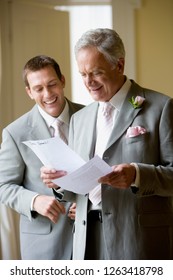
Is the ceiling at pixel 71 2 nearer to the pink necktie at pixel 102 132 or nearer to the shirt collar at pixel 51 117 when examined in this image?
the shirt collar at pixel 51 117

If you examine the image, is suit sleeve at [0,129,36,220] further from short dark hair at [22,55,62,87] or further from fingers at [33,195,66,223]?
short dark hair at [22,55,62,87]

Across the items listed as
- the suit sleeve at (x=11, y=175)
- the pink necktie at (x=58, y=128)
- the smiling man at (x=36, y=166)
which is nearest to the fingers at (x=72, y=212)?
the smiling man at (x=36, y=166)

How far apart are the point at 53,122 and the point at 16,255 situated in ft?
1.56

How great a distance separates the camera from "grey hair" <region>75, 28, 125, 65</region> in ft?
3.32

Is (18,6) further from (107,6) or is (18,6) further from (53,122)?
(53,122)

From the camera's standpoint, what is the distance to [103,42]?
1.01 m

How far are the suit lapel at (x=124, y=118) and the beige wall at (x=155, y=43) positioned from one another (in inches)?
13.9

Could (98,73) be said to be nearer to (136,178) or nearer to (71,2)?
(136,178)

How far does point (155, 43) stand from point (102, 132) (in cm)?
50

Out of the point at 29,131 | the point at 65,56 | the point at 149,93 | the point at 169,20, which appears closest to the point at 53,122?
the point at 29,131

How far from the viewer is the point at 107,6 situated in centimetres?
145

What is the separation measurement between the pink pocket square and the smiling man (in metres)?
0.36

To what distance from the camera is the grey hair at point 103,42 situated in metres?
1.01

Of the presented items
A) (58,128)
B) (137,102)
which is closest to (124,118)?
(137,102)
